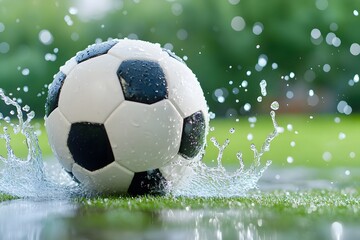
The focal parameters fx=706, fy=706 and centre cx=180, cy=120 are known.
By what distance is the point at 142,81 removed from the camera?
4098mm

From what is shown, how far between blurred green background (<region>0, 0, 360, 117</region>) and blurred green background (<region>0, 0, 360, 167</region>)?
0.11 feet

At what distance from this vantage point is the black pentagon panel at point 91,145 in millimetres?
4035

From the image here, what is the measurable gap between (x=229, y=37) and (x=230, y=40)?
114mm

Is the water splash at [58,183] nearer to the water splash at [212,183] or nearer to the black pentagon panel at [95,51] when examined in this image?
the water splash at [212,183]

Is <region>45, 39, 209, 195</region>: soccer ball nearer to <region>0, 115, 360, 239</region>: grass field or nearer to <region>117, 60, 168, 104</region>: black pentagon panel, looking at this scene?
<region>117, 60, 168, 104</region>: black pentagon panel

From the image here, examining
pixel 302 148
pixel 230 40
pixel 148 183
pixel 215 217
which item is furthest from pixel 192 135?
pixel 230 40

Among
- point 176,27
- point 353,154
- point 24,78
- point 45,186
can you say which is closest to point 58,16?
point 24,78

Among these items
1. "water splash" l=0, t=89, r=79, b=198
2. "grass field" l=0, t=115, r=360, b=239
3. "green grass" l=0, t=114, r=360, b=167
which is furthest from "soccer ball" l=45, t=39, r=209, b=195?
"green grass" l=0, t=114, r=360, b=167

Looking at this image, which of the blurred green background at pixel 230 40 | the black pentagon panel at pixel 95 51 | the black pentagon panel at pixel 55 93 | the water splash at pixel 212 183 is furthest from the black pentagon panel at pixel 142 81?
the blurred green background at pixel 230 40

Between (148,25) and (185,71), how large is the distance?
19646mm

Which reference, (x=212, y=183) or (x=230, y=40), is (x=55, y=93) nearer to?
(x=212, y=183)

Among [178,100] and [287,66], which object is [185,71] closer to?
[178,100]

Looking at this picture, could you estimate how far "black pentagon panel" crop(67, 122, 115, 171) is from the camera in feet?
13.2

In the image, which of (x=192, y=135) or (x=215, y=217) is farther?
(x=192, y=135)
